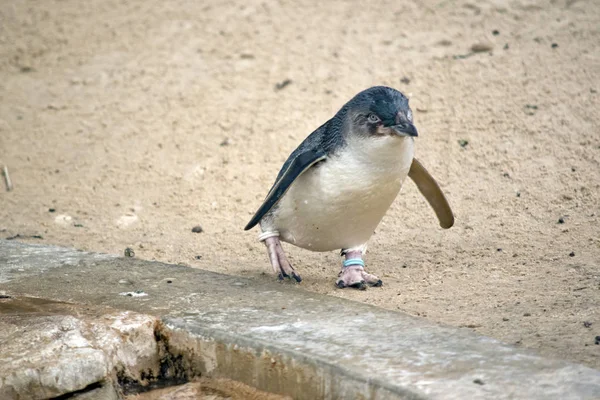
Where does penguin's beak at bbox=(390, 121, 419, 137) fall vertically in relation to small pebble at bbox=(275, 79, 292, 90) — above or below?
below

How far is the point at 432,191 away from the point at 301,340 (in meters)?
1.73

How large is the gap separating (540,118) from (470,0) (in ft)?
6.84

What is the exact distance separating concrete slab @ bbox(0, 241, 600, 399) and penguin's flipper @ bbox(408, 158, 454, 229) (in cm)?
112

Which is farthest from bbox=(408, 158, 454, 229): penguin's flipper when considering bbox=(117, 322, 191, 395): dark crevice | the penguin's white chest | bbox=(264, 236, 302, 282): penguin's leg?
bbox=(117, 322, 191, 395): dark crevice

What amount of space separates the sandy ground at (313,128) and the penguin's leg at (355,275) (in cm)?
7

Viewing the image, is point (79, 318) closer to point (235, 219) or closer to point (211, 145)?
point (235, 219)

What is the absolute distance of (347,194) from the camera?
3811 millimetres

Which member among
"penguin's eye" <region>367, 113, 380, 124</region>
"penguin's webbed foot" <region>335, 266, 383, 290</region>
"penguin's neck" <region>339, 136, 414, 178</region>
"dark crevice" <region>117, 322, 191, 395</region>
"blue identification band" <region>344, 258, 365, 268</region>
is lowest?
"dark crevice" <region>117, 322, 191, 395</region>

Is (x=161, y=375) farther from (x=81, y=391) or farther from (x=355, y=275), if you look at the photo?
(x=355, y=275)

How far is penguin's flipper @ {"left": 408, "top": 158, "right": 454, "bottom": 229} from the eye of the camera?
438 centimetres

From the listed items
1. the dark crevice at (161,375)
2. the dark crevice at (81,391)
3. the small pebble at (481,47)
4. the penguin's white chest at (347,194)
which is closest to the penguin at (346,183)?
the penguin's white chest at (347,194)

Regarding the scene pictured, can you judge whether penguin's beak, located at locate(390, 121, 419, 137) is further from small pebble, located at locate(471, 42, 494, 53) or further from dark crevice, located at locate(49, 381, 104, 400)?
small pebble, located at locate(471, 42, 494, 53)

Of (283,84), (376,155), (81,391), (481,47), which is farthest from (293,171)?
(481,47)

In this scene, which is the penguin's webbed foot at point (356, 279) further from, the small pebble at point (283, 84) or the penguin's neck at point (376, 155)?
the small pebble at point (283, 84)
